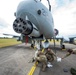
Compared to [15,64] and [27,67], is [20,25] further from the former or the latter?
[15,64]

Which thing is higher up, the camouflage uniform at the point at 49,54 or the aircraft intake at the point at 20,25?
the aircraft intake at the point at 20,25

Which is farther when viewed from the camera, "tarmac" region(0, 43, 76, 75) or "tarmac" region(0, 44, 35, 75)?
"tarmac" region(0, 44, 35, 75)

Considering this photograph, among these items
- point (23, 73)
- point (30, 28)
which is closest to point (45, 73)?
point (23, 73)

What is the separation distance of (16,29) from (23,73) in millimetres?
2065

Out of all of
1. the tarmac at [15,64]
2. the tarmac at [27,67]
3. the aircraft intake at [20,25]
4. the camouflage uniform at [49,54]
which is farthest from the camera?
the camouflage uniform at [49,54]

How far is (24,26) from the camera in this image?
6.21 m

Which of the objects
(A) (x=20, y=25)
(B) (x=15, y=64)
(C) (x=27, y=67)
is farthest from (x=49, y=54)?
(A) (x=20, y=25)

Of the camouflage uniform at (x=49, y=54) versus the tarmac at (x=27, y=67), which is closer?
the tarmac at (x=27, y=67)

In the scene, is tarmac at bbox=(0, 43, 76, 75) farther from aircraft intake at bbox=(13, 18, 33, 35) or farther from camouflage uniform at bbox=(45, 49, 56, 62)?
aircraft intake at bbox=(13, 18, 33, 35)

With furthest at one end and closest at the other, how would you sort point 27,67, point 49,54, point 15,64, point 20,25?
1. point 49,54
2. point 15,64
3. point 27,67
4. point 20,25

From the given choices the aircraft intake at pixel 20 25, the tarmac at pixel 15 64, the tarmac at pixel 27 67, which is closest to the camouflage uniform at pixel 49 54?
the tarmac at pixel 27 67

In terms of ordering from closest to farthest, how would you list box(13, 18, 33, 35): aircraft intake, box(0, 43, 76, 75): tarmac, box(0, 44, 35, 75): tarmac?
1. box(13, 18, 33, 35): aircraft intake
2. box(0, 43, 76, 75): tarmac
3. box(0, 44, 35, 75): tarmac

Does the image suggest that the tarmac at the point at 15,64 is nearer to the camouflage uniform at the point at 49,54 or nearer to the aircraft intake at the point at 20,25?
the camouflage uniform at the point at 49,54

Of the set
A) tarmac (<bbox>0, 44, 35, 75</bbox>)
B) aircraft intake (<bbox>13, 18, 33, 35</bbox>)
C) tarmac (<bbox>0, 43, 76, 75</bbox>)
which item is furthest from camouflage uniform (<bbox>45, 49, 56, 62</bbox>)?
aircraft intake (<bbox>13, 18, 33, 35</bbox>)
